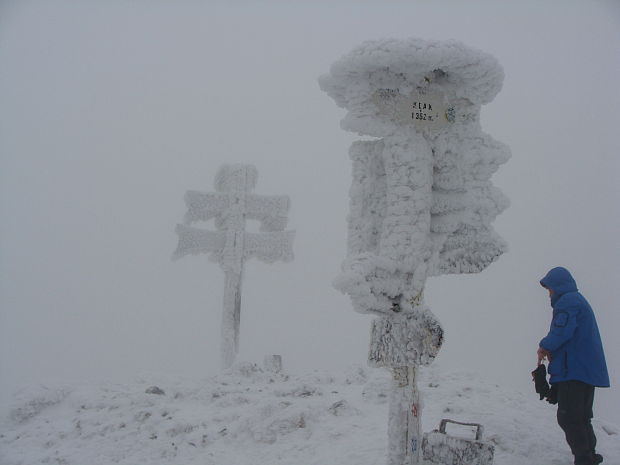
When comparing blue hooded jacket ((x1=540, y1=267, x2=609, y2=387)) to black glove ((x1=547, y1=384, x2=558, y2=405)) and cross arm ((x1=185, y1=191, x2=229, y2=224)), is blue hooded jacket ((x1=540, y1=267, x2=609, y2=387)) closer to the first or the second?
black glove ((x1=547, y1=384, x2=558, y2=405))

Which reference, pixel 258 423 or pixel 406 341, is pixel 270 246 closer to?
pixel 258 423

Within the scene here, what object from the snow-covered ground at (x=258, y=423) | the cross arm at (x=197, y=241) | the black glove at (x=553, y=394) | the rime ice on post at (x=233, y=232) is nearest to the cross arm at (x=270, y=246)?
the rime ice on post at (x=233, y=232)

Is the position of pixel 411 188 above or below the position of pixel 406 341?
above

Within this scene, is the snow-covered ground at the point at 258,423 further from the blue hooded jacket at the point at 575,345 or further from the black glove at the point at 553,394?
the blue hooded jacket at the point at 575,345

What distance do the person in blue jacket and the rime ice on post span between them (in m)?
4.69

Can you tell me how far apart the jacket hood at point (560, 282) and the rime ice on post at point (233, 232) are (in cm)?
448

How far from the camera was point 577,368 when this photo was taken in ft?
11.3

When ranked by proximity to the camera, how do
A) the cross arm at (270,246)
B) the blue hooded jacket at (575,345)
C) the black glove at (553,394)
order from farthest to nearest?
1. the cross arm at (270,246)
2. the black glove at (553,394)
3. the blue hooded jacket at (575,345)

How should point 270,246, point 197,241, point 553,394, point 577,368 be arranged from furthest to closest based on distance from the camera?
point 270,246 → point 197,241 → point 553,394 → point 577,368

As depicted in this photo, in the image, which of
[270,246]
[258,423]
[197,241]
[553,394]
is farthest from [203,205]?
[553,394]

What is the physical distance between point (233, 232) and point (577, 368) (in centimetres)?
506

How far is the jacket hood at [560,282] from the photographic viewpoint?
369 centimetres

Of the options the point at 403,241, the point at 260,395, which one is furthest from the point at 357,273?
the point at 260,395

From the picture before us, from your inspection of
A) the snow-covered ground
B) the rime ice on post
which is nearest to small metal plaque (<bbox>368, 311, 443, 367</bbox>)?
the snow-covered ground
